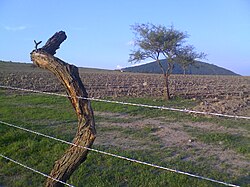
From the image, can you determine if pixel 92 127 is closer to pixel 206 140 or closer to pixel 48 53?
pixel 48 53

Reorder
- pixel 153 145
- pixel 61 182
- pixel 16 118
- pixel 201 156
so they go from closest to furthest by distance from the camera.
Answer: pixel 61 182 → pixel 201 156 → pixel 153 145 → pixel 16 118

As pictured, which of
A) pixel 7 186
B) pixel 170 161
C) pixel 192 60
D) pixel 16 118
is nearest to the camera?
pixel 7 186

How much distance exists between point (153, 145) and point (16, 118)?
17.1 ft

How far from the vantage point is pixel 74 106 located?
342cm

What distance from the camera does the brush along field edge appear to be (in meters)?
3.34

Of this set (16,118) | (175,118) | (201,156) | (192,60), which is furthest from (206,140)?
(192,60)

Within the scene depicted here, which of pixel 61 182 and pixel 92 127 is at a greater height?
pixel 92 127

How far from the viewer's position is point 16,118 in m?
9.70

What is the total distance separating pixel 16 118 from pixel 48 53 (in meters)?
6.75

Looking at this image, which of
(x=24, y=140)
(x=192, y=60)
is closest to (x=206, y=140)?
(x=24, y=140)

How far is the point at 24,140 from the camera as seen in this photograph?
6.74 meters

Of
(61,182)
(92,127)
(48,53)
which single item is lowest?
(61,182)

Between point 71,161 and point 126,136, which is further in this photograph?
point 126,136

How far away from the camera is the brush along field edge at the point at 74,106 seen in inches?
131
